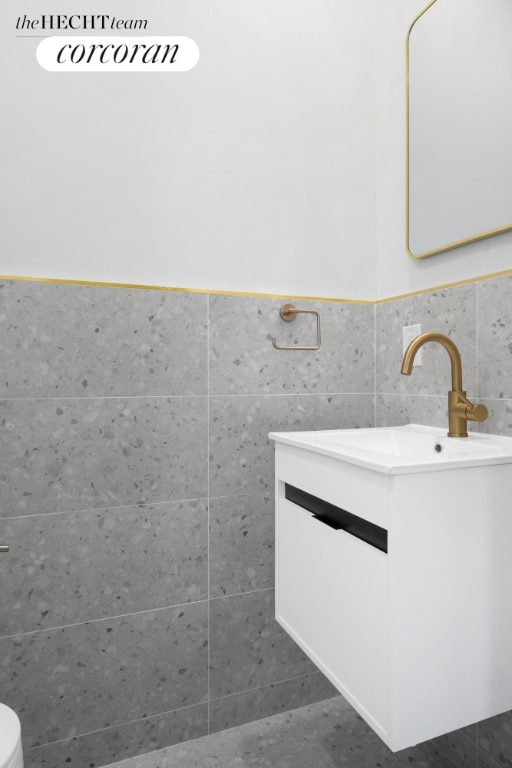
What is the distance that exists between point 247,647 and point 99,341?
1038 millimetres

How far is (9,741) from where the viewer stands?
2.84ft

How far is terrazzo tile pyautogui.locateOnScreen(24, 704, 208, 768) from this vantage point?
4.20 feet

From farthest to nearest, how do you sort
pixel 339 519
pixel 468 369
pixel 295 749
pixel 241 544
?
pixel 241 544
pixel 295 749
pixel 468 369
pixel 339 519

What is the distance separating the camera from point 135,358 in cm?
136

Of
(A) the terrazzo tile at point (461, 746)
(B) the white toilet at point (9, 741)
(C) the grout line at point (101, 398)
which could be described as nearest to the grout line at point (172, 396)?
(C) the grout line at point (101, 398)

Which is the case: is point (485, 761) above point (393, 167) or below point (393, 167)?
below

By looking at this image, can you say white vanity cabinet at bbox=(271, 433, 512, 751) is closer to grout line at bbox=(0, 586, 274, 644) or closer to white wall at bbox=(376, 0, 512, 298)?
grout line at bbox=(0, 586, 274, 644)

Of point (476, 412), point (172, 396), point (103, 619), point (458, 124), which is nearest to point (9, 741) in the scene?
point (103, 619)

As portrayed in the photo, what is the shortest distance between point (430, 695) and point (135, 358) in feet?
3.42

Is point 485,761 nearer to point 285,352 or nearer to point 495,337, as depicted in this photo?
point 495,337

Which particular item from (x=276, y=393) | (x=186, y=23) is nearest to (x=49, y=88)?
(x=186, y=23)

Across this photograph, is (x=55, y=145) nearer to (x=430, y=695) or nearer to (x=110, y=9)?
(x=110, y=9)

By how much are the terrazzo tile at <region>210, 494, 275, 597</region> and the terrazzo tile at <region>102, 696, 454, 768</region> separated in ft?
1.38

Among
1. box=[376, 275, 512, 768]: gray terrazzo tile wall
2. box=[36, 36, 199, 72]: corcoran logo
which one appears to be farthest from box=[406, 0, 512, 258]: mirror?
→ box=[36, 36, 199, 72]: corcoran logo
